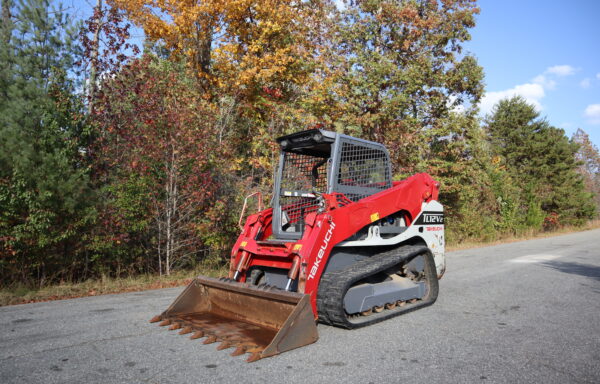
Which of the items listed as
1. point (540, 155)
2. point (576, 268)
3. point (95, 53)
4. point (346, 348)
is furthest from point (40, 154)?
point (540, 155)

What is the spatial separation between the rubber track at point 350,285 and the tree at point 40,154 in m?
5.12

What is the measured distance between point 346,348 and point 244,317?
1301 millimetres

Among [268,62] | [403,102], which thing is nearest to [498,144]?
[403,102]

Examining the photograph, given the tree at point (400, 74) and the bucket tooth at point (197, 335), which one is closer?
the bucket tooth at point (197, 335)

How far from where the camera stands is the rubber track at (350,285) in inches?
173

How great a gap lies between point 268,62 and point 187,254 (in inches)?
342

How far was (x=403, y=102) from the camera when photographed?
1405 centimetres

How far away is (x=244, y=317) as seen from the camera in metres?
4.68

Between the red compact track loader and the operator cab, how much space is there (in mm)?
15

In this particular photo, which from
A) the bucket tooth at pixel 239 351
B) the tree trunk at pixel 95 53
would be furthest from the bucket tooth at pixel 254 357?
the tree trunk at pixel 95 53

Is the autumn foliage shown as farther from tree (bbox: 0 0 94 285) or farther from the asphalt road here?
the asphalt road

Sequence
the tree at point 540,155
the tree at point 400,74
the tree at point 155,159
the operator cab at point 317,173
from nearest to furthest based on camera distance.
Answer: the operator cab at point 317,173 < the tree at point 155,159 < the tree at point 400,74 < the tree at point 540,155

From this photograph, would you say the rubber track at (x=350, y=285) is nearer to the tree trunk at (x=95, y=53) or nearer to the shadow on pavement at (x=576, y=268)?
the shadow on pavement at (x=576, y=268)

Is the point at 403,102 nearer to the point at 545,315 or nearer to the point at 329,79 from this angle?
the point at 329,79
